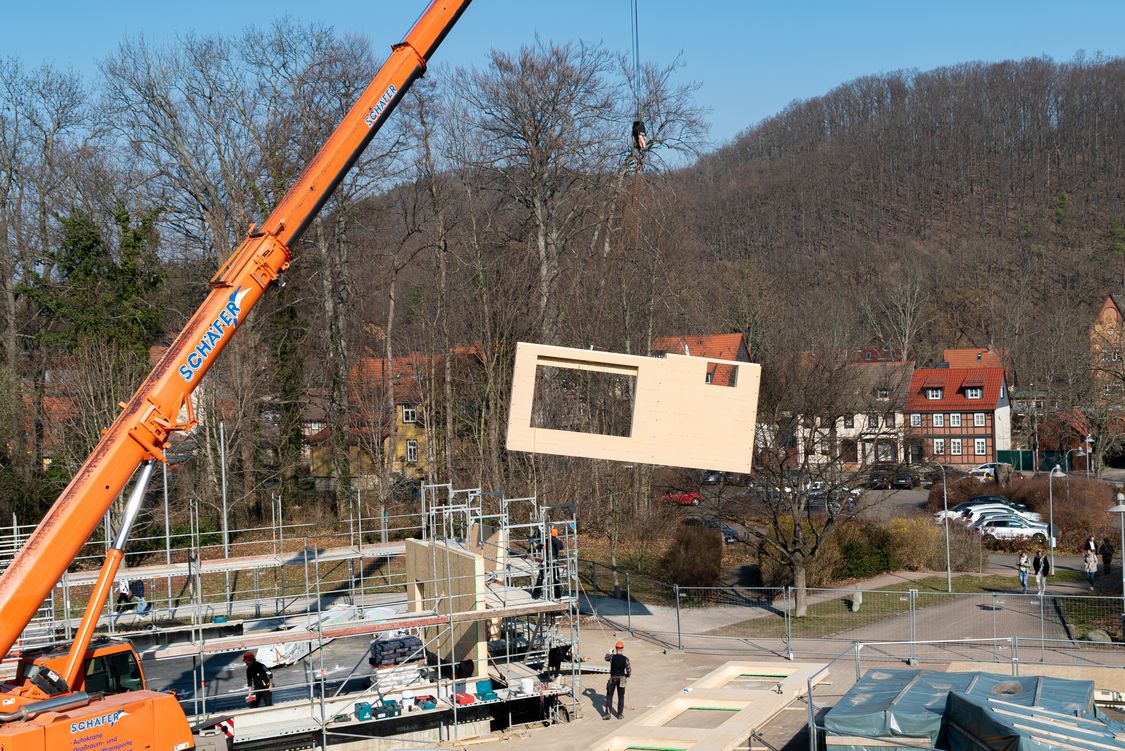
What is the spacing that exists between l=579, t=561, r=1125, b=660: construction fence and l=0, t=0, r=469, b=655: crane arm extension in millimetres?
12827

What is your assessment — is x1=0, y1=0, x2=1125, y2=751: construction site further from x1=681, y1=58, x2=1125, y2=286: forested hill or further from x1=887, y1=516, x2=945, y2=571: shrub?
x1=681, y1=58, x2=1125, y2=286: forested hill

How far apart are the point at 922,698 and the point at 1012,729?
85.0 inches

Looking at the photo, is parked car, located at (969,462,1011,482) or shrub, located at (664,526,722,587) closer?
shrub, located at (664,526,722,587)

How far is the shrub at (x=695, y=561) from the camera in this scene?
31.2 meters

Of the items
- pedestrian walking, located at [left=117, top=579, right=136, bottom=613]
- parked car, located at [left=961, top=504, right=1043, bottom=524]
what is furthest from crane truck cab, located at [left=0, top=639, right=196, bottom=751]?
parked car, located at [left=961, top=504, right=1043, bottom=524]

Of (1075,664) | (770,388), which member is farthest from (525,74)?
(1075,664)

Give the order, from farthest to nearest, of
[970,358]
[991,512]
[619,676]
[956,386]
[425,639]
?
[970,358]
[956,386]
[991,512]
[425,639]
[619,676]

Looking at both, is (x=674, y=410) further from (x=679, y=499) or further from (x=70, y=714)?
(x=679, y=499)

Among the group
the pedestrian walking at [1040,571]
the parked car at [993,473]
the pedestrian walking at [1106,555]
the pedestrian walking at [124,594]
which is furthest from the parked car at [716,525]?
the parked car at [993,473]

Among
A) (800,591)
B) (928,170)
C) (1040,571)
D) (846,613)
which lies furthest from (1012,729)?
(928,170)

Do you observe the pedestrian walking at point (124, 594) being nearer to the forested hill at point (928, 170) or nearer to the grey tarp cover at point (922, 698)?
the grey tarp cover at point (922, 698)

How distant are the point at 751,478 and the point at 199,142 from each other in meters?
27.6

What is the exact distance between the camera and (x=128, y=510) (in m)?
12.8

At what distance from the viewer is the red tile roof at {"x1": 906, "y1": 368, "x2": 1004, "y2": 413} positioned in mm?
65750
